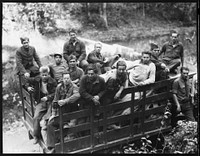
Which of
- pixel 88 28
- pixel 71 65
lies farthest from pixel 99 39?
pixel 71 65

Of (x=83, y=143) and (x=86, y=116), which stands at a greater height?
(x=86, y=116)

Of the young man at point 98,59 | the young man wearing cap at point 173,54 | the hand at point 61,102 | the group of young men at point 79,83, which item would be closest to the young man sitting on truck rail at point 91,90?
the group of young men at point 79,83

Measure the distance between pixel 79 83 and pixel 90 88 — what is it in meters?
0.27

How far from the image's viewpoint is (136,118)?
541 cm

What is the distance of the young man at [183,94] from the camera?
18.2ft

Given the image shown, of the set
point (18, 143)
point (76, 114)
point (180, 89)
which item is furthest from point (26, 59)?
point (180, 89)

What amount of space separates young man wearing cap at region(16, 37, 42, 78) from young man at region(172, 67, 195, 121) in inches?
106

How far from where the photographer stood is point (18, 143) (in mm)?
6188

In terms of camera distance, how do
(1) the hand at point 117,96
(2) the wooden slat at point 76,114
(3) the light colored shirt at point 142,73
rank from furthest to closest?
(3) the light colored shirt at point 142,73
(1) the hand at point 117,96
(2) the wooden slat at point 76,114

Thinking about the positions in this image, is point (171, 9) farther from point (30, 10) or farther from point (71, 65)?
point (71, 65)

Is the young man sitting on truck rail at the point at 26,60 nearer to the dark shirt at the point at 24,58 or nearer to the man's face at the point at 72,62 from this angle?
the dark shirt at the point at 24,58

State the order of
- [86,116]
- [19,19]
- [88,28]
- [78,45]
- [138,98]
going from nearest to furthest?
1. [86,116]
2. [138,98]
3. [78,45]
4. [19,19]
5. [88,28]

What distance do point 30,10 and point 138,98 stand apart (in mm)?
4754

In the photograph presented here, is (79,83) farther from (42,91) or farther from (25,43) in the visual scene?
(25,43)
